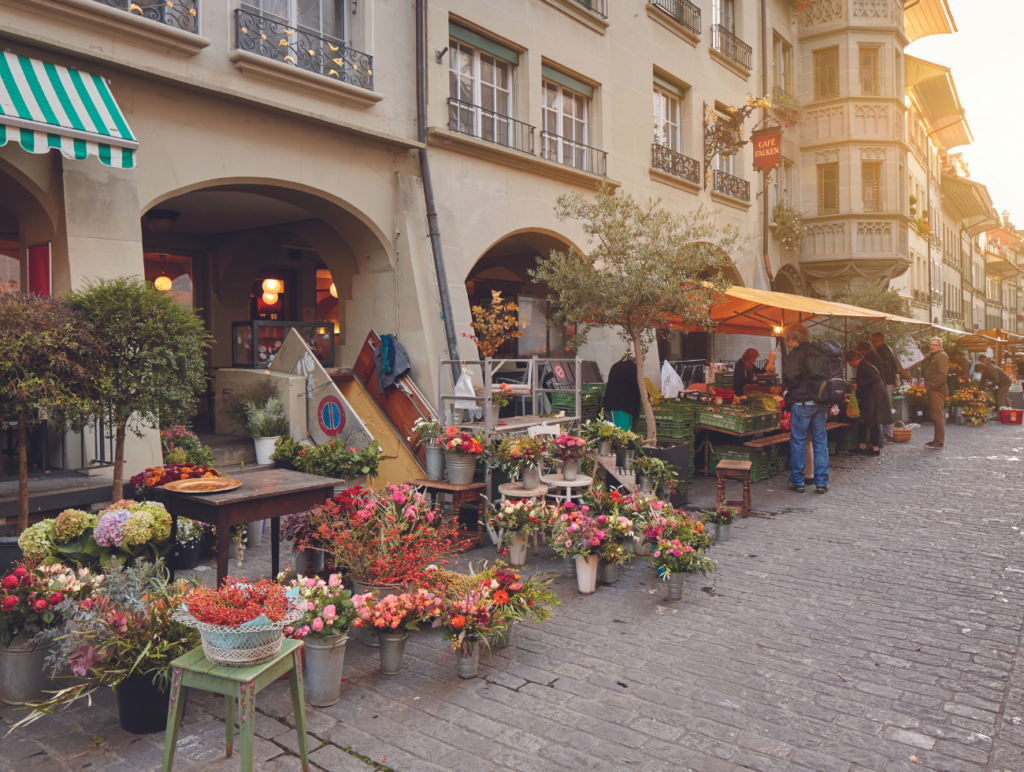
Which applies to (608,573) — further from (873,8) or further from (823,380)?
(873,8)

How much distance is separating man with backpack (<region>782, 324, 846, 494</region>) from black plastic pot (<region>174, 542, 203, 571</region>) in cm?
746

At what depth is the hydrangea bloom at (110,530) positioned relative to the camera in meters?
4.18

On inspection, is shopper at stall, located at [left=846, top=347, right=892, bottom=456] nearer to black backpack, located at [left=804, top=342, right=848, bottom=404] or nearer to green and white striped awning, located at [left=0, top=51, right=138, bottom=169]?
black backpack, located at [left=804, top=342, right=848, bottom=404]

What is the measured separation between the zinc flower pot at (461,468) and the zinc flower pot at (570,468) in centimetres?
88

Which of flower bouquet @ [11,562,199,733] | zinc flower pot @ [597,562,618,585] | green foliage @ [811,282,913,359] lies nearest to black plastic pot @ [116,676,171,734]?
flower bouquet @ [11,562,199,733]

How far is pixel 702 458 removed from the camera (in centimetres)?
1120

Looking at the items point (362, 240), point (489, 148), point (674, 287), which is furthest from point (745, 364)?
point (362, 240)

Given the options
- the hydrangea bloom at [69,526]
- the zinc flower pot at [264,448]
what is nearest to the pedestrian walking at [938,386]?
the zinc flower pot at [264,448]

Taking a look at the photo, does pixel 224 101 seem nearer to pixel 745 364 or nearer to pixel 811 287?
pixel 745 364

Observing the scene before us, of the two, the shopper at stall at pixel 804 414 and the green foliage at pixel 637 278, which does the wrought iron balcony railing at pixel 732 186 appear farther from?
the shopper at stall at pixel 804 414

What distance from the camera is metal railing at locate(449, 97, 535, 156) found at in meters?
11.1

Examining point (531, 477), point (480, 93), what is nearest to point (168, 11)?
point (480, 93)

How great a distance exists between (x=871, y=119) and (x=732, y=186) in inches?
306

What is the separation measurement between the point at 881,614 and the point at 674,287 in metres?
4.76
